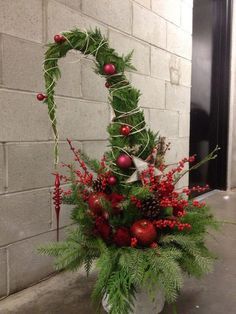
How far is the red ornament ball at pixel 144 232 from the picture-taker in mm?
901

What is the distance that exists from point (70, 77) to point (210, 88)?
2.21m

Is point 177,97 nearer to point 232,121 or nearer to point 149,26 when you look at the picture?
point 149,26

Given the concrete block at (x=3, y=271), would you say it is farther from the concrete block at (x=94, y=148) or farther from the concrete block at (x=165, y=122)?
the concrete block at (x=165, y=122)

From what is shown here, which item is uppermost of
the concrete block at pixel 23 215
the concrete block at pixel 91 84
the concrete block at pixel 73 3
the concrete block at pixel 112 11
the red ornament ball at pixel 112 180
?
Answer: the concrete block at pixel 112 11

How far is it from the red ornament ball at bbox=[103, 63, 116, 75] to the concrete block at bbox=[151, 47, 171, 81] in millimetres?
1156

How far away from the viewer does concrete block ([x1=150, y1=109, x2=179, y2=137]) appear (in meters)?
2.14

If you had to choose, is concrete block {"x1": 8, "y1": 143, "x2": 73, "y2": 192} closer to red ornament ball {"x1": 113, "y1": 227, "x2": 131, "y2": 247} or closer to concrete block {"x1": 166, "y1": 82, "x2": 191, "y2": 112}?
red ornament ball {"x1": 113, "y1": 227, "x2": 131, "y2": 247}

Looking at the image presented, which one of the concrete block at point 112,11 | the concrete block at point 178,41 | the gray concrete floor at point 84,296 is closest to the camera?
the gray concrete floor at point 84,296

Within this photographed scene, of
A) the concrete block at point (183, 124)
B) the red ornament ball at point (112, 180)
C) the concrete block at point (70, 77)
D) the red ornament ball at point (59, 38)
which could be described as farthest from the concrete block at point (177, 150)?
the red ornament ball at point (59, 38)

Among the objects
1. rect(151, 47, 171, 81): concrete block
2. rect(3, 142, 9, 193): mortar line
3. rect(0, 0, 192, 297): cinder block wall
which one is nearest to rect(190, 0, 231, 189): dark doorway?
rect(151, 47, 171, 81): concrete block

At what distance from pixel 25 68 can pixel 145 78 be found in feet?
2.99

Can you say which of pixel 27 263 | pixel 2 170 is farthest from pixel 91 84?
pixel 27 263

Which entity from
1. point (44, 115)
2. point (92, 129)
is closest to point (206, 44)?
point (92, 129)

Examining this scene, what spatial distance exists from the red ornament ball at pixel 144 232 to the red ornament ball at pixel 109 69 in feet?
1.50
